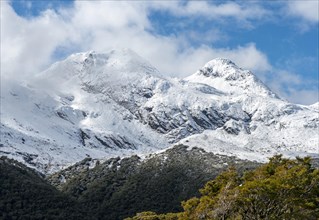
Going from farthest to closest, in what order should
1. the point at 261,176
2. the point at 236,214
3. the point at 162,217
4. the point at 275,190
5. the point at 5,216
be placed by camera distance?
the point at 5,216 → the point at 162,217 → the point at 261,176 → the point at 236,214 → the point at 275,190

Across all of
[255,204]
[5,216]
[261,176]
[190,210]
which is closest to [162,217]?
[190,210]

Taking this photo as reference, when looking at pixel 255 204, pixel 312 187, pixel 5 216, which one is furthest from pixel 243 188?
pixel 5 216

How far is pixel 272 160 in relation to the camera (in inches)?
2773

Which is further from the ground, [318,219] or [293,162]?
[293,162]

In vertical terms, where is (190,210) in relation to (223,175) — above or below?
below

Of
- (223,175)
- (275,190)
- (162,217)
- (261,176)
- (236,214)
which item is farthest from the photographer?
(162,217)

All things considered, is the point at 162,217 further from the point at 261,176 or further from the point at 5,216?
the point at 5,216

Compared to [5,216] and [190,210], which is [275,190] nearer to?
[190,210]

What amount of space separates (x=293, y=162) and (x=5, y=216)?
151 metres

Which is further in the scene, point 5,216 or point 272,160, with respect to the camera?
point 5,216

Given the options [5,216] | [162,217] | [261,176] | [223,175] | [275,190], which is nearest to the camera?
[275,190]

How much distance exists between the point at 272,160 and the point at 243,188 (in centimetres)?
1439

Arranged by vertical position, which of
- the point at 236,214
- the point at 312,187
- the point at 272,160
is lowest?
the point at 236,214

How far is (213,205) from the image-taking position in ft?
201
